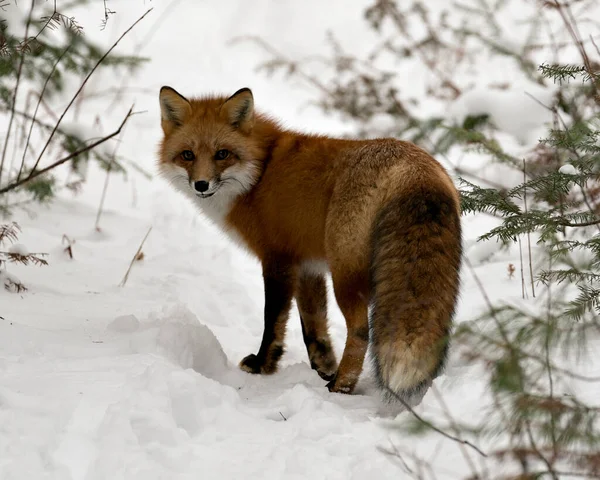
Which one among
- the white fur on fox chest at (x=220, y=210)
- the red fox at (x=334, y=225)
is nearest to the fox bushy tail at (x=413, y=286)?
the red fox at (x=334, y=225)

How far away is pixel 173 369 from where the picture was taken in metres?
3.25

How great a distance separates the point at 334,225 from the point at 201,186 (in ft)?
3.03

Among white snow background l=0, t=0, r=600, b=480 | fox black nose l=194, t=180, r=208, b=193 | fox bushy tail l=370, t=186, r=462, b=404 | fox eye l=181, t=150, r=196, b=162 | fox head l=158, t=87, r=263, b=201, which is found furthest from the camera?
fox eye l=181, t=150, r=196, b=162

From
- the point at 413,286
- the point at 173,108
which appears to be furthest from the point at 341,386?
the point at 173,108

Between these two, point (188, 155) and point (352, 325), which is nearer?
point (352, 325)

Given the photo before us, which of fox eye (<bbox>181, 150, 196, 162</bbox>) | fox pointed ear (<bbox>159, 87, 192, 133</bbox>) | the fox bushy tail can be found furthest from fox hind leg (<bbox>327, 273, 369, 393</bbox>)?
fox pointed ear (<bbox>159, 87, 192, 133</bbox>)

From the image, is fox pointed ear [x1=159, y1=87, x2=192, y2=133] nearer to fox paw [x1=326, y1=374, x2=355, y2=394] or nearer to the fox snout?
the fox snout

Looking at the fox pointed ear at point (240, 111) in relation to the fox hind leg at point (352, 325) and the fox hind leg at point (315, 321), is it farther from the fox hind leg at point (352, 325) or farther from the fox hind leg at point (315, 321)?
the fox hind leg at point (352, 325)

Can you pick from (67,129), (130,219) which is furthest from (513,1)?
(67,129)

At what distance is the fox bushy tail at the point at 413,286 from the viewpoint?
3.19 metres

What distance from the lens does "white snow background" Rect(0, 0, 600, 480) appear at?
8.41ft

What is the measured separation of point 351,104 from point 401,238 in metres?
5.70

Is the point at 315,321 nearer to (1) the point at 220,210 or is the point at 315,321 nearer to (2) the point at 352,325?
(2) the point at 352,325

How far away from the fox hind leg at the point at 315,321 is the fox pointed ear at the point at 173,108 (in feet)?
4.30
